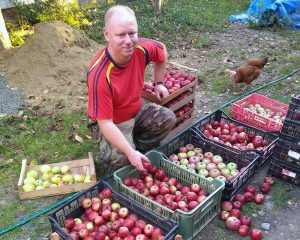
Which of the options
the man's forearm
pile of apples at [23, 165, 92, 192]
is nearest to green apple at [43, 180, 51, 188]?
pile of apples at [23, 165, 92, 192]

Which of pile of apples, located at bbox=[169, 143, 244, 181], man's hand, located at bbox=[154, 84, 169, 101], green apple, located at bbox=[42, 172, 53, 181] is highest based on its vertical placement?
man's hand, located at bbox=[154, 84, 169, 101]

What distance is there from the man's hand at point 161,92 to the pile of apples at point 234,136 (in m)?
0.74

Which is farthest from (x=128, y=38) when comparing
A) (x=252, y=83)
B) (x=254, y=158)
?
(x=252, y=83)

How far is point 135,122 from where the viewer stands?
4188 millimetres

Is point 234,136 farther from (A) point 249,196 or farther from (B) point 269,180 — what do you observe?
(A) point 249,196

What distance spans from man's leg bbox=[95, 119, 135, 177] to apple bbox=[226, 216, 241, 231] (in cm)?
133

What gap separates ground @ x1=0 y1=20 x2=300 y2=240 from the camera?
141 inches

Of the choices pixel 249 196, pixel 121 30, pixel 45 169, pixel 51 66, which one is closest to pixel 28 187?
pixel 45 169

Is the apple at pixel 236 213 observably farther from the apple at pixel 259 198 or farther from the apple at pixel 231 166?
the apple at pixel 231 166

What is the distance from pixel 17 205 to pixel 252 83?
180 inches

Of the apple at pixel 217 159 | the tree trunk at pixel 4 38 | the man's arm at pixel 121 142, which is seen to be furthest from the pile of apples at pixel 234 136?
the tree trunk at pixel 4 38

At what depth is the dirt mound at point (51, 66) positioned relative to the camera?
→ 612cm

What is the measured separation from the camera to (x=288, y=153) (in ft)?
12.5

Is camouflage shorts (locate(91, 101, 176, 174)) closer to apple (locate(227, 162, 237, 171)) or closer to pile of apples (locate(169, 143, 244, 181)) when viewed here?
pile of apples (locate(169, 143, 244, 181))
